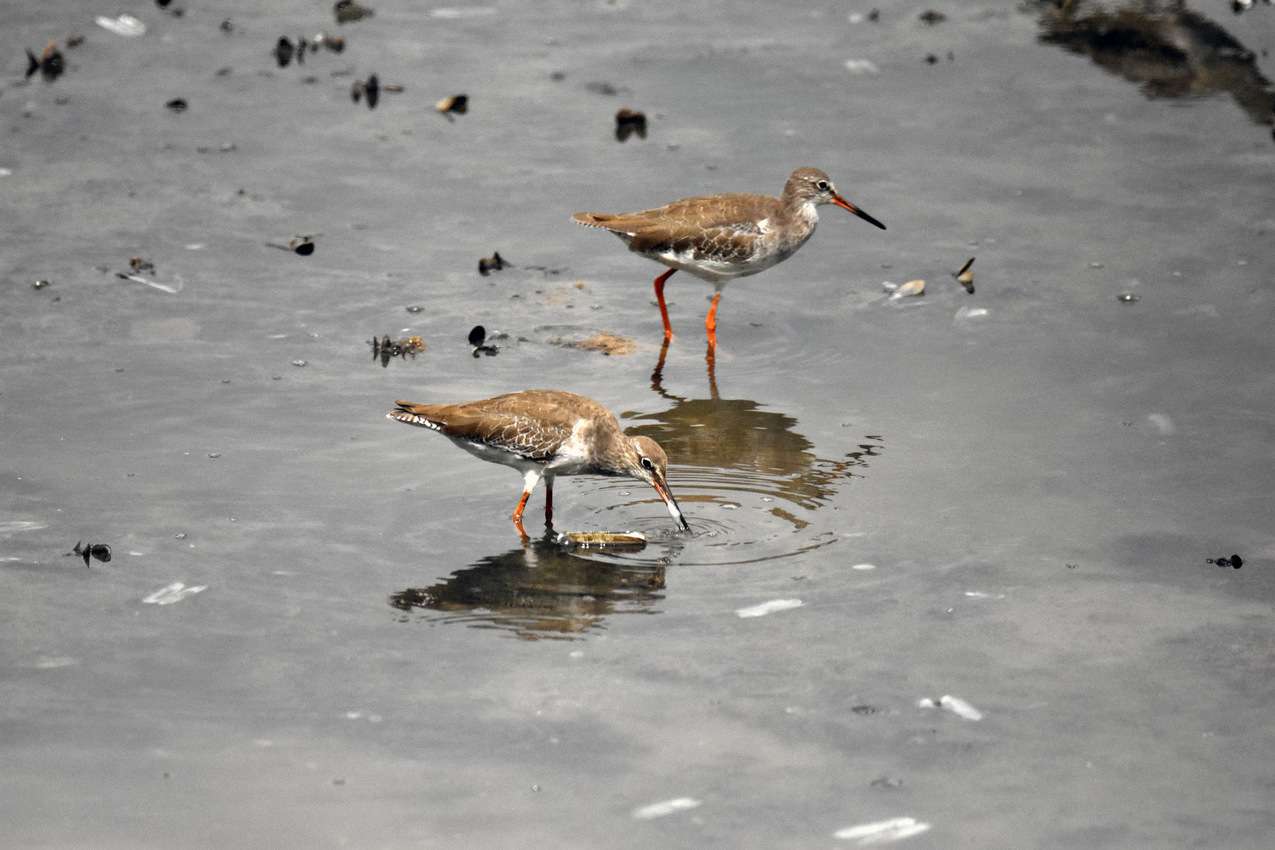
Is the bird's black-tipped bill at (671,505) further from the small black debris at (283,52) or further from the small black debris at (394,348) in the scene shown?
the small black debris at (283,52)

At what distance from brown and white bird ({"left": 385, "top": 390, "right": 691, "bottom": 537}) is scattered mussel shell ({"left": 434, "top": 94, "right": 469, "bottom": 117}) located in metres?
7.85

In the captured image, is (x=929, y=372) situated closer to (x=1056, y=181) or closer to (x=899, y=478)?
(x=899, y=478)

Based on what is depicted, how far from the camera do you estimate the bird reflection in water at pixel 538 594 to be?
923cm

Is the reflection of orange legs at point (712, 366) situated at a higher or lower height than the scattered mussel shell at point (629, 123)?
lower

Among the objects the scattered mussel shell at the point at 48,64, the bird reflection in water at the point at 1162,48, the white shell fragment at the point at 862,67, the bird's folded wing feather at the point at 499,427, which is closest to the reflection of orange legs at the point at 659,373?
the bird's folded wing feather at the point at 499,427

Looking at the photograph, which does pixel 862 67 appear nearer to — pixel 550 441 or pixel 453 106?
pixel 453 106

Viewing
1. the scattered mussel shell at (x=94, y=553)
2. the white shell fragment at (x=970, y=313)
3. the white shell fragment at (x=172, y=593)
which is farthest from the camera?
the white shell fragment at (x=970, y=313)

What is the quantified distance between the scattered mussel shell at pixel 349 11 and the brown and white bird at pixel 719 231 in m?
7.39

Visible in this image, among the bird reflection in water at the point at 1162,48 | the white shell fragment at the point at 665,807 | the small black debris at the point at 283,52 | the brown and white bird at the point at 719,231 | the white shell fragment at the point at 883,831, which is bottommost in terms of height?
the white shell fragment at the point at 665,807

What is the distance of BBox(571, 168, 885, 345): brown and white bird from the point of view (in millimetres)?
13734

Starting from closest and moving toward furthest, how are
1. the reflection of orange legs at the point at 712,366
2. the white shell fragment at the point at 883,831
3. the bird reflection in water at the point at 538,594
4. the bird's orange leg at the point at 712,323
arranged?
the white shell fragment at the point at 883,831
the bird reflection in water at the point at 538,594
the reflection of orange legs at the point at 712,366
the bird's orange leg at the point at 712,323

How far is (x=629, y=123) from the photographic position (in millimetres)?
17453

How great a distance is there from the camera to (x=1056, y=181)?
1631 centimetres

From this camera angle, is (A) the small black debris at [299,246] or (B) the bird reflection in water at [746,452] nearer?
(B) the bird reflection in water at [746,452]
